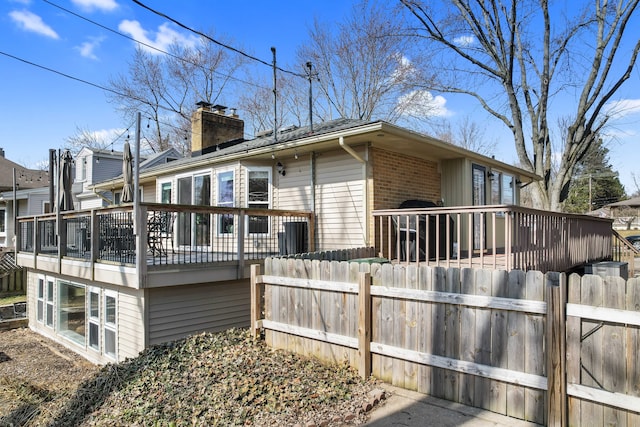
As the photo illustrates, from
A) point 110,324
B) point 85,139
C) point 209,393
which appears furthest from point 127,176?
point 85,139

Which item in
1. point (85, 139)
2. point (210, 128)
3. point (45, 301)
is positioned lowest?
point (45, 301)

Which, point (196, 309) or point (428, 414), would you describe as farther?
point (196, 309)

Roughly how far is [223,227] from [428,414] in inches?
301

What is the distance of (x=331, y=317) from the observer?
5.08 m

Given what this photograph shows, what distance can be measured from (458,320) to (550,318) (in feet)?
2.78

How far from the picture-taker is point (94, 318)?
888 cm

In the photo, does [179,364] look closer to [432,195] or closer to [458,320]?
[458,320]

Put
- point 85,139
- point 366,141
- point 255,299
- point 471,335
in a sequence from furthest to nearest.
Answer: point 85,139 → point 366,141 → point 255,299 → point 471,335

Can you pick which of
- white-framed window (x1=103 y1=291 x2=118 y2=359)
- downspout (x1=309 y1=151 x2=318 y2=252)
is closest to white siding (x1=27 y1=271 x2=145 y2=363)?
white-framed window (x1=103 y1=291 x2=118 y2=359)

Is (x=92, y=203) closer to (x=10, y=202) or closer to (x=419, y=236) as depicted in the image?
(x=10, y=202)

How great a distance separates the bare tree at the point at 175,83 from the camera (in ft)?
88.4

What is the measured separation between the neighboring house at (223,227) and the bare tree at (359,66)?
41.7 feet

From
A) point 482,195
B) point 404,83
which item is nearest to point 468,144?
point 404,83

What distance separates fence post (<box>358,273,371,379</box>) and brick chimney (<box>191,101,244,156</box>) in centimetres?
1102
